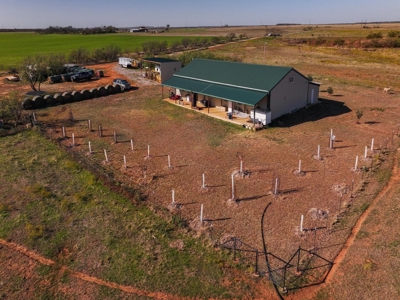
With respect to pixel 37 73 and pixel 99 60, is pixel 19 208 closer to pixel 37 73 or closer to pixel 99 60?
pixel 37 73

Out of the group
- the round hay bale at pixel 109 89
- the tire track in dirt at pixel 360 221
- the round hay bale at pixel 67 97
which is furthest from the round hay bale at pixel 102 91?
the tire track in dirt at pixel 360 221

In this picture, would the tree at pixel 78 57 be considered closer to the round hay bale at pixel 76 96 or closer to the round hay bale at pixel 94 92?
the round hay bale at pixel 94 92

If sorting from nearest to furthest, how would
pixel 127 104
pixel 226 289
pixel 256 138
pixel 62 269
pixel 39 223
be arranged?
pixel 226 289, pixel 62 269, pixel 39 223, pixel 256 138, pixel 127 104

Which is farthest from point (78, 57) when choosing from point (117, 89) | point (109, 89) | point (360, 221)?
point (360, 221)

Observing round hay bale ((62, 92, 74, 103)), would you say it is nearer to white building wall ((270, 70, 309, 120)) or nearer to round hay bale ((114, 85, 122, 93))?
round hay bale ((114, 85, 122, 93))

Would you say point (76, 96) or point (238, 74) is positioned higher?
point (238, 74)

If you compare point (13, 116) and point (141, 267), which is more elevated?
point (13, 116)

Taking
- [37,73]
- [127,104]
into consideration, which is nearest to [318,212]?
[127,104]

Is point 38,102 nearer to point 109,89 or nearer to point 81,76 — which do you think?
point 109,89
